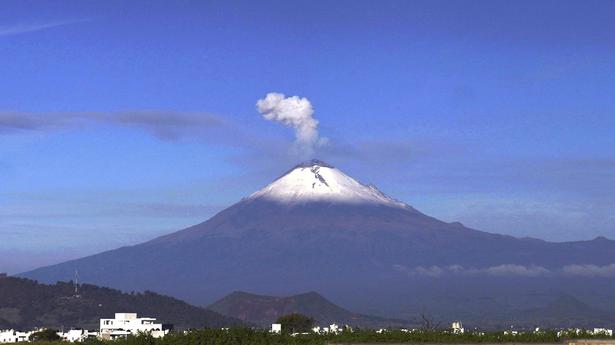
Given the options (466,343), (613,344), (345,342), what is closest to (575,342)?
(613,344)

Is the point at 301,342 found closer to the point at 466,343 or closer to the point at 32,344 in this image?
the point at 466,343

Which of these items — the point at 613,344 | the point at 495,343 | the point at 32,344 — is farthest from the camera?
the point at 32,344

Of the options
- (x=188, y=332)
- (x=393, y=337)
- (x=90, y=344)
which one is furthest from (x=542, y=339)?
(x=90, y=344)

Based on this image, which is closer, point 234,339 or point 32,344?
point 234,339

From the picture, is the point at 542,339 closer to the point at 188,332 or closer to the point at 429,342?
the point at 429,342

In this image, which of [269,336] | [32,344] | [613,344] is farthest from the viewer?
[32,344]

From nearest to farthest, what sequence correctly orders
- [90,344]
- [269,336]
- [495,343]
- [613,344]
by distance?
[613,344]
[495,343]
[269,336]
[90,344]

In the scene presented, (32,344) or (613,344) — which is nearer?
(613,344)

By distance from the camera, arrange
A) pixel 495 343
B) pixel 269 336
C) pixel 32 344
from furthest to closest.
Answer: pixel 32 344 → pixel 269 336 → pixel 495 343
